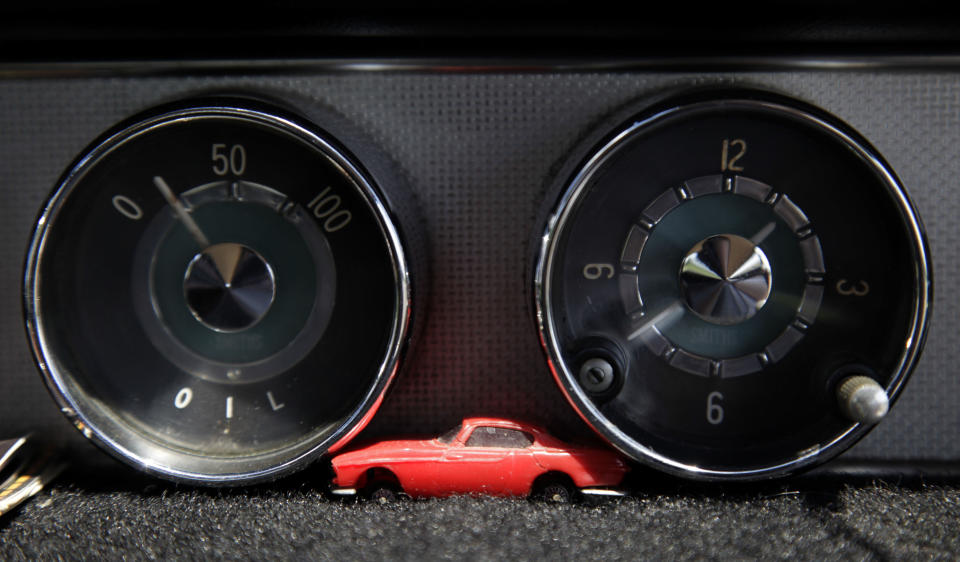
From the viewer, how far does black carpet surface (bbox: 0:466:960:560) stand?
86 cm

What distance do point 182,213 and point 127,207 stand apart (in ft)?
0.31

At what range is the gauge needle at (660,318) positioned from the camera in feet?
3.44

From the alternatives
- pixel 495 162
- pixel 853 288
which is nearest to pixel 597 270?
pixel 495 162

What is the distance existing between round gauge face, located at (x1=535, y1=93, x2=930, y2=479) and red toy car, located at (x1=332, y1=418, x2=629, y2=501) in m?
0.08

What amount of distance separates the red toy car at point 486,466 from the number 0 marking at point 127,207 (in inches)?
20.2

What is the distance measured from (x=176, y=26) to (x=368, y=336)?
0.57m

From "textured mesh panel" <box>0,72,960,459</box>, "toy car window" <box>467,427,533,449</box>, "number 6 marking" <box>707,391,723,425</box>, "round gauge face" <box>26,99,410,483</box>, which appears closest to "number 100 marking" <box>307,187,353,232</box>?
"round gauge face" <box>26,99,410,483</box>

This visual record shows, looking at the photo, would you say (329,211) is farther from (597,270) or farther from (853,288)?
(853,288)

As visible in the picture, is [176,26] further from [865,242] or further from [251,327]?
[865,242]

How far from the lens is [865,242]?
102 centimetres

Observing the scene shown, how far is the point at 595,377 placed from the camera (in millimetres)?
987

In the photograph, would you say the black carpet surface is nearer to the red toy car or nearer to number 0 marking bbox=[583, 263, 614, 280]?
the red toy car

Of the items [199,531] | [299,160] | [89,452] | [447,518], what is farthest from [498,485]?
[89,452]

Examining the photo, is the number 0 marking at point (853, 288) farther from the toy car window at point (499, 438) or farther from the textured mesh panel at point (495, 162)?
the toy car window at point (499, 438)
